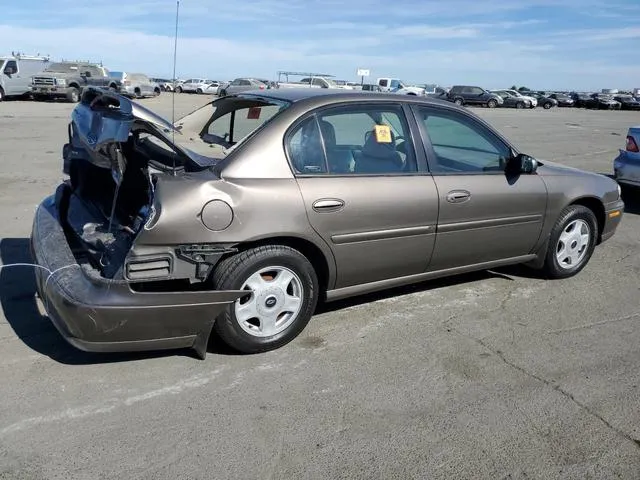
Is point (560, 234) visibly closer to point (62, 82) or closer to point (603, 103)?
point (62, 82)

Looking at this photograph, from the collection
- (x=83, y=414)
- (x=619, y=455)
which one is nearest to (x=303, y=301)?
(x=83, y=414)

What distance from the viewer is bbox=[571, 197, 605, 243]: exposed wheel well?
509cm

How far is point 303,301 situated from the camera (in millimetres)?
3705

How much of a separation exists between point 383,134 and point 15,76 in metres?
28.3

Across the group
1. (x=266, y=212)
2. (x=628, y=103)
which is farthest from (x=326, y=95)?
(x=628, y=103)

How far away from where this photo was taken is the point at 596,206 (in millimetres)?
5223

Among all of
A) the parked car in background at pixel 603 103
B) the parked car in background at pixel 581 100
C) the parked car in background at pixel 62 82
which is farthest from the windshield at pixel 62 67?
the parked car in background at pixel 581 100

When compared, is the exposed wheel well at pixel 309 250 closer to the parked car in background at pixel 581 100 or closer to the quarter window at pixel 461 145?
the quarter window at pixel 461 145

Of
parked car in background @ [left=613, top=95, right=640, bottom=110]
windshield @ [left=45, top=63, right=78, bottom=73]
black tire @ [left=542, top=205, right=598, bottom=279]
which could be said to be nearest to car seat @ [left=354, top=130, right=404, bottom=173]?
black tire @ [left=542, top=205, right=598, bottom=279]

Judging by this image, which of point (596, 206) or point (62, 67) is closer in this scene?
point (596, 206)

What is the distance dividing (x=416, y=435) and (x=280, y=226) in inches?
55.3

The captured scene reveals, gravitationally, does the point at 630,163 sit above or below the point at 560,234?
above

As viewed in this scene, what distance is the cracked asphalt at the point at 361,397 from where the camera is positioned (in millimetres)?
2643

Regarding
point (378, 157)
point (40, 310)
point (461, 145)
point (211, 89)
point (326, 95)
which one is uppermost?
point (211, 89)
